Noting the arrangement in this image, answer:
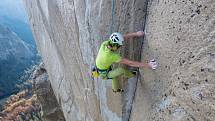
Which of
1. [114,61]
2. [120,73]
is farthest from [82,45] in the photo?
[114,61]

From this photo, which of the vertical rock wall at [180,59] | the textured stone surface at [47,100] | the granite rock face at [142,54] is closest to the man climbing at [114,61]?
the granite rock face at [142,54]

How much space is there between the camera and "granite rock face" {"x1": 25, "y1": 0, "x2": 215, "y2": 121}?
273 inches

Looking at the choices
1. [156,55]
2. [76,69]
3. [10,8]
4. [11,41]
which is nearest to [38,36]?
[76,69]

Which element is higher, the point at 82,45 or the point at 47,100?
the point at 82,45

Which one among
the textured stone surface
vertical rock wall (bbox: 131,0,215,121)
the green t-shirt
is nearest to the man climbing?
the green t-shirt

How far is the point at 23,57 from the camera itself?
201 feet

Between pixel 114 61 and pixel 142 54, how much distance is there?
2.48 ft

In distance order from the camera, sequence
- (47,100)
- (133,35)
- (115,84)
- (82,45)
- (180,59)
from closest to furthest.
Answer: (180,59) < (133,35) < (115,84) < (82,45) < (47,100)

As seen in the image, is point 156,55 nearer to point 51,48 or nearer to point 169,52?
point 169,52

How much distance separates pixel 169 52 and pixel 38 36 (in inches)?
437

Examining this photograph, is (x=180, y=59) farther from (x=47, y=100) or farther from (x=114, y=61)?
(x=47, y=100)

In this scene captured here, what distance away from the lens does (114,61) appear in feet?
29.4

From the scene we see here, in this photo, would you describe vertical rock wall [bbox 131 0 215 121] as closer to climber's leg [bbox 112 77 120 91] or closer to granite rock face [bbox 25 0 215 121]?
granite rock face [bbox 25 0 215 121]

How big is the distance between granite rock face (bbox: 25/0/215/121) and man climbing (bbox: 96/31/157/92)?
24 centimetres
